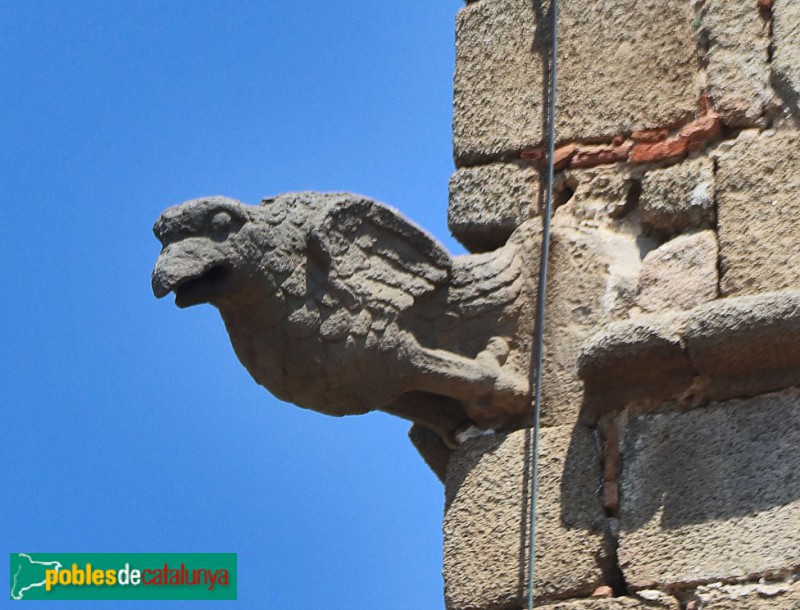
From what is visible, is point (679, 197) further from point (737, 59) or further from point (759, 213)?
point (737, 59)

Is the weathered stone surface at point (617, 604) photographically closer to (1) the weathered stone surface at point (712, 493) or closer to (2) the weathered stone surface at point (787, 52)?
(1) the weathered stone surface at point (712, 493)

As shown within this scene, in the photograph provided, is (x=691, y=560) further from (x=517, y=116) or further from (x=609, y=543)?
(x=517, y=116)

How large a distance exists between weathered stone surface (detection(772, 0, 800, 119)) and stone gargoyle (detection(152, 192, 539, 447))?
685 mm

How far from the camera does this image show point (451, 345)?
201 inches

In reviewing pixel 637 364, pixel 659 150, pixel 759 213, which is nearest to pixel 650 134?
pixel 659 150

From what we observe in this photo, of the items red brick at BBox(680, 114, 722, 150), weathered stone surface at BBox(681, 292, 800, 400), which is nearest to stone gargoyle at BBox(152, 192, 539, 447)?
red brick at BBox(680, 114, 722, 150)

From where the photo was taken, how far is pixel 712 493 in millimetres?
4578

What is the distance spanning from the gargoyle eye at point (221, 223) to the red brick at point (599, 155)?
3.12ft

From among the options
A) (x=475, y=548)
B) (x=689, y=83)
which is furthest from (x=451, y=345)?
(x=689, y=83)

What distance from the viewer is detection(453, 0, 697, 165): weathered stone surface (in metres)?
5.23

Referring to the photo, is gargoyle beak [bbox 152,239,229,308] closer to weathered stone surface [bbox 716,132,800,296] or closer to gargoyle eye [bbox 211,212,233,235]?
gargoyle eye [bbox 211,212,233,235]

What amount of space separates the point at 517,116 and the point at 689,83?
47cm

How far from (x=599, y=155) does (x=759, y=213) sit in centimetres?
53

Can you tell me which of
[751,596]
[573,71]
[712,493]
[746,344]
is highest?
[573,71]
